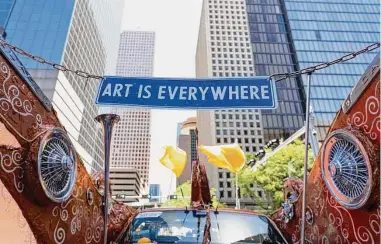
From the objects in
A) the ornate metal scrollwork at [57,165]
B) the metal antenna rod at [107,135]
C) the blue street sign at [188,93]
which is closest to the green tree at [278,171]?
the blue street sign at [188,93]

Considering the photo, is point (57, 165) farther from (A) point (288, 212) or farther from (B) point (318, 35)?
(B) point (318, 35)

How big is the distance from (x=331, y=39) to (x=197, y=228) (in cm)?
7739

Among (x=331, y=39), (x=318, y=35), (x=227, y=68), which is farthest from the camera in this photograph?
(x=227, y=68)

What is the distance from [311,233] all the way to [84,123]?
65.0 metres

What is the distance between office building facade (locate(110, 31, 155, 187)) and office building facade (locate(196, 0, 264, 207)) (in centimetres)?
8916

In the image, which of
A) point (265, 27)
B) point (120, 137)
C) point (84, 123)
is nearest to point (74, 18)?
point (84, 123)

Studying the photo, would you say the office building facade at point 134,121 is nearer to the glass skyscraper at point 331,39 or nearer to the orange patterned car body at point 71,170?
the glass skyscraper at point 331,39

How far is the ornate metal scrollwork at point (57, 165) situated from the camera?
102 inches

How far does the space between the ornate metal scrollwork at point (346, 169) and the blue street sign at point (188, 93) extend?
0.78 metres

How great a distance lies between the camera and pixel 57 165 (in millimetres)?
2766

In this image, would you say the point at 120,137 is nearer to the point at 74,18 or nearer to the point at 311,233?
the point at 74,18

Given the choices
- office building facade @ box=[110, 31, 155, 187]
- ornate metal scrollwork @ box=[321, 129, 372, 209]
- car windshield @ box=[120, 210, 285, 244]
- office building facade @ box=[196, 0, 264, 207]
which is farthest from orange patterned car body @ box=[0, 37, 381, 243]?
office building facade @ box=[110, 31, 155, 187]

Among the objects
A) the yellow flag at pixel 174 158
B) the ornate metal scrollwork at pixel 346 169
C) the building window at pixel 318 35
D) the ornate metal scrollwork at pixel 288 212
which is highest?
the building window at pixel 318 35

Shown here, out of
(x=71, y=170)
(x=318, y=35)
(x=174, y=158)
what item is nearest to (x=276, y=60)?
(x=318, y=35)
